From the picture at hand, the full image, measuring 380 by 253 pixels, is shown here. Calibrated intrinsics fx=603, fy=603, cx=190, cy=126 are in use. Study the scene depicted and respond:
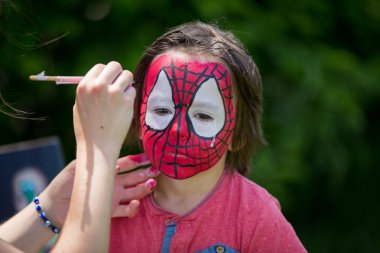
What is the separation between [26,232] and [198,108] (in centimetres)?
61

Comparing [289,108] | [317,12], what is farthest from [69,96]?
[317,12]

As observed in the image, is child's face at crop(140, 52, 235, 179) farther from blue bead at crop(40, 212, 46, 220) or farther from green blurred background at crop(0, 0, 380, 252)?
green blurred background at crop(0, 0, 380, 252)

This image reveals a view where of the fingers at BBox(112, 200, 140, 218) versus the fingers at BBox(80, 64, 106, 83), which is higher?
the fingers at BBox(80, 64, 106, 83)

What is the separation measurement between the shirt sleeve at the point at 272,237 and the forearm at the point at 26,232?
0.60m

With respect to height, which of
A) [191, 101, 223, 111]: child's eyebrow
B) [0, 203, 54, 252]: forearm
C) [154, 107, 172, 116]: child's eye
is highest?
[191, 101, 223, 111]: child's eyebrow

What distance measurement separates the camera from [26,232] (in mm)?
1674

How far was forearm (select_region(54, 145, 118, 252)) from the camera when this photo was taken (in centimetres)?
125

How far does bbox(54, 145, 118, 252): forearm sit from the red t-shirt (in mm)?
289

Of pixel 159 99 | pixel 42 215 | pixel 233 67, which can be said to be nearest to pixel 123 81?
pixel 159 99

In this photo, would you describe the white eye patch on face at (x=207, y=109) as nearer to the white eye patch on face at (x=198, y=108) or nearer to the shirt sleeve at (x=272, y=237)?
the white eye patch on face at (x=198, y=108)

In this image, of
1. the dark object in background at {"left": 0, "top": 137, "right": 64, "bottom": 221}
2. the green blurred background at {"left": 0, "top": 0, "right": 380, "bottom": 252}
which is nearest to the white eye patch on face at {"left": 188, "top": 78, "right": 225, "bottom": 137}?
the dark object in background at {"left": 0, "top": 137, "right": 64, "bottom": 221}

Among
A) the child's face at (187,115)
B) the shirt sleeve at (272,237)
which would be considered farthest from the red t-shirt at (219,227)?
the child's face at (187,115)

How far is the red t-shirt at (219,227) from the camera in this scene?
1.50 meters

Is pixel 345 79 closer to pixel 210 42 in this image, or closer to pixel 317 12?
pixel 317 12
